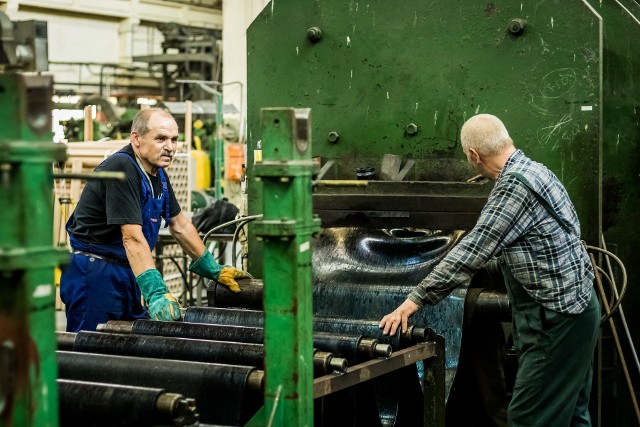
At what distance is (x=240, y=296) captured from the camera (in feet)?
13.0

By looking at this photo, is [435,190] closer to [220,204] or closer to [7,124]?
[7,124]

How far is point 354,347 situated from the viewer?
303cm

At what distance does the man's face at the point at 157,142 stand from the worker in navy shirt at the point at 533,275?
121 cm

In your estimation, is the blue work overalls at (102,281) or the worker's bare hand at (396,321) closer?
the worker's bare hand at (396,321)

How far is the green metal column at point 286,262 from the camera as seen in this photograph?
2486 millimetres

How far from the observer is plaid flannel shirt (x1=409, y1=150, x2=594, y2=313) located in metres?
3.38

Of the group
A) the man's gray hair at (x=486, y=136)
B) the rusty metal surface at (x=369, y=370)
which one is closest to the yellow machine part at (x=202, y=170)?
the man's gray hair at (x=486, y=136)

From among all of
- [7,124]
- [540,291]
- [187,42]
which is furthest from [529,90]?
[187,42]

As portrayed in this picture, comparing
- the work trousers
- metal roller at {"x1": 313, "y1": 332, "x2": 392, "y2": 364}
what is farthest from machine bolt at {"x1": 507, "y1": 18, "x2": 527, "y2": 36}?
metal roller at {"x1": 313, "y1": 332, "x2": 392, "y2": 364}

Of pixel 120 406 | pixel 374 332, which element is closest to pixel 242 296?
pixel 374 332

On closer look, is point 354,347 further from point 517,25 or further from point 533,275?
point 517,25

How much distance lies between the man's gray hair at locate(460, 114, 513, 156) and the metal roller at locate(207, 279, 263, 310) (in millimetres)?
1082

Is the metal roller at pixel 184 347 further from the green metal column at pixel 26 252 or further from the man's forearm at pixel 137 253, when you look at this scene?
the green metal column at pixel 26 252

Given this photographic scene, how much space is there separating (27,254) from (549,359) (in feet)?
7.12
